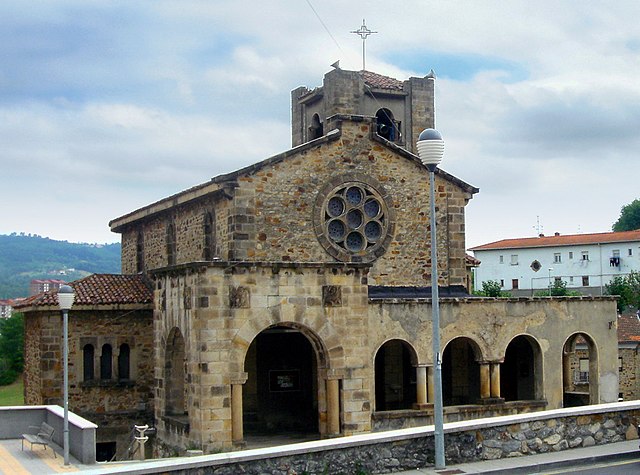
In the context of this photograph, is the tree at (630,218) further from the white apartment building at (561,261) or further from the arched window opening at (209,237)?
the arched window opening at (209,237)

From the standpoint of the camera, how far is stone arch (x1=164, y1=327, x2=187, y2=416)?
1052 inches

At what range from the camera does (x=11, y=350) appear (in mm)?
89312

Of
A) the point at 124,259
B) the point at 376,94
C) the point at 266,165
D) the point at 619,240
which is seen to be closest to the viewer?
the point at 266,165

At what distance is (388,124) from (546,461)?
23.2m

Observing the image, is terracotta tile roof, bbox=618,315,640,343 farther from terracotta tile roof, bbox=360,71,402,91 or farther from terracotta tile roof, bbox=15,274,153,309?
terracotta tile roof, bbox=15,274,153,309

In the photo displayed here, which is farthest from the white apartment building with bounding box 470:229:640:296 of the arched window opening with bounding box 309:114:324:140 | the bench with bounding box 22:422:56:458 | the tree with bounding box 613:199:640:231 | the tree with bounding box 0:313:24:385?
the bench with bounding box 22:422:56:458

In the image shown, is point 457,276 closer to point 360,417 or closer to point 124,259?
point 360,417

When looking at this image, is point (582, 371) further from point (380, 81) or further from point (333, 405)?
point (333, 405)

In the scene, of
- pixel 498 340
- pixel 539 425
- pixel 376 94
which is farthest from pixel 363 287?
pixel 376 94

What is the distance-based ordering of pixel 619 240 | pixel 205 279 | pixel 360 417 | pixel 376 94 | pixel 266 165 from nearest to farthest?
1. pixel 205 279
2. pixel 360 417
3. pixel 266 165
4. pixel 376 94
5. pixel 619 240

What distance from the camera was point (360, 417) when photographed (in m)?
25.3

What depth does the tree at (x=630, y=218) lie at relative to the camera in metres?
111

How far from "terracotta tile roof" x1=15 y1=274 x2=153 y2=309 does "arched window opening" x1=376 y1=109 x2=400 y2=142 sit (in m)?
11.3

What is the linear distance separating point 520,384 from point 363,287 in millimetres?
10435
